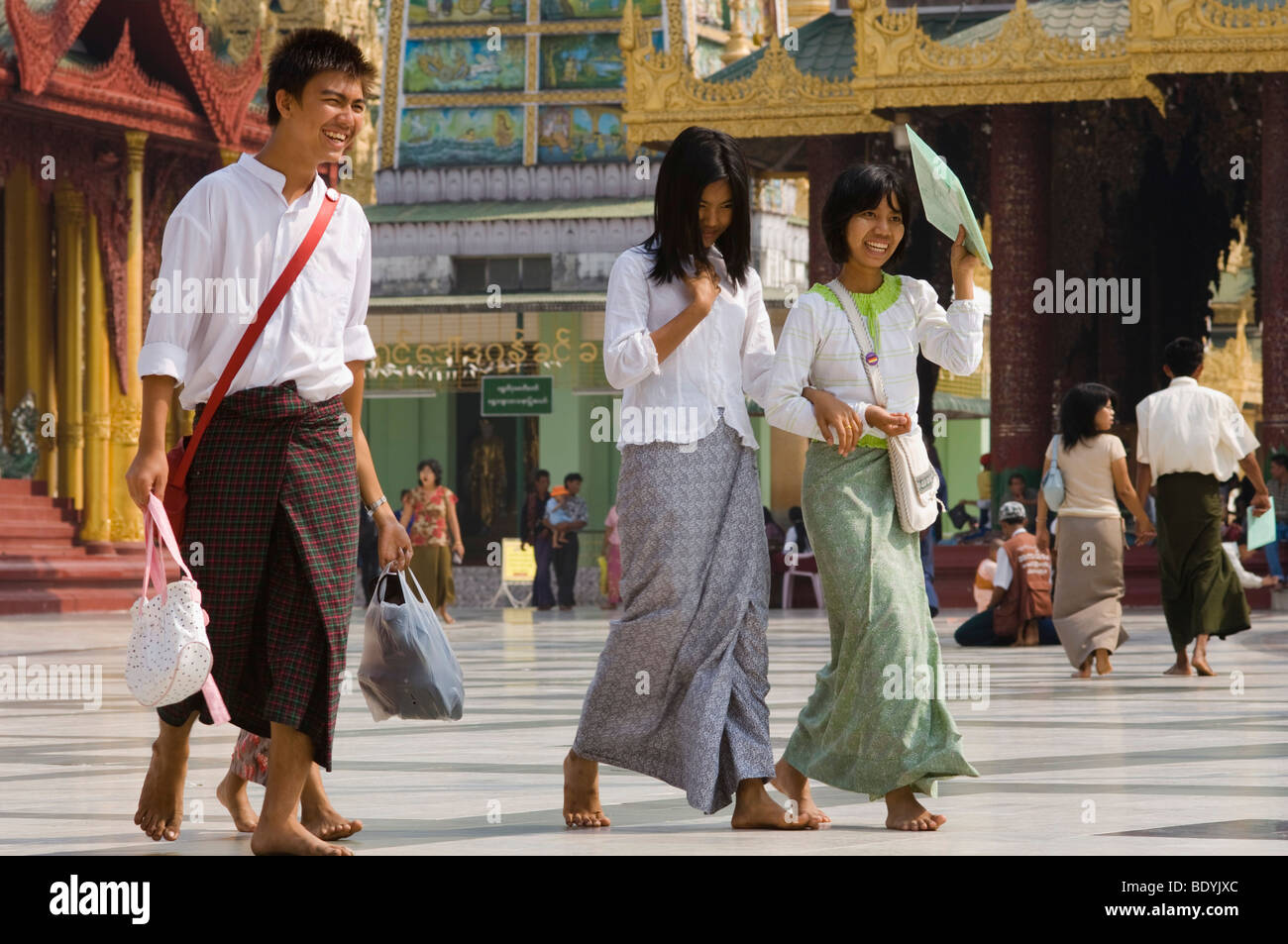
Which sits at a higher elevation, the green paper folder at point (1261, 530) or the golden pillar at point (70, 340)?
the golden pillar at point (70, 340)

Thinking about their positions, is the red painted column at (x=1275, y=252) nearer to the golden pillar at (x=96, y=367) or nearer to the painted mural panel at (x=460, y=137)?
the golden pillar at (x=96, y=367)

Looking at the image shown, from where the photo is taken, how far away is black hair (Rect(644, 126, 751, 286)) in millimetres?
5855

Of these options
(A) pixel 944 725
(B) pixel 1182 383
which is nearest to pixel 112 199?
(B) pixel 1182 383

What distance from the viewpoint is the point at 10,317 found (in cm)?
2481

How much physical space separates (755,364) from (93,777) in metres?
2.34

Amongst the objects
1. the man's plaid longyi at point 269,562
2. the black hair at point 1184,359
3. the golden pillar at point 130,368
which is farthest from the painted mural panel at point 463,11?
the man's plaid longyi at point 269,562

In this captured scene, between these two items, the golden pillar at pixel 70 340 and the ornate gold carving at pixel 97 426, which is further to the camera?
the ornate gold carving at pixel 97 426

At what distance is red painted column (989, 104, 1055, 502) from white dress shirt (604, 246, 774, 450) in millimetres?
17073

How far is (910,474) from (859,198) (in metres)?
0.73

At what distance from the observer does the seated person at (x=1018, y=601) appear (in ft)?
49.4

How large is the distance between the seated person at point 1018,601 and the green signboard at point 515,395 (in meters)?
15.6

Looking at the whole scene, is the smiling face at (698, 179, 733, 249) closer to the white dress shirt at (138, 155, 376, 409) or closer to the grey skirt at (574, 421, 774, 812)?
the grey skirt at (574, 421, 774, 812)

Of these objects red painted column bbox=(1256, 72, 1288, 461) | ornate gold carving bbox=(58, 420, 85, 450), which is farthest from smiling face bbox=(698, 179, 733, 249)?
ornate gold carving bbox=(58, 420, 85, 450)

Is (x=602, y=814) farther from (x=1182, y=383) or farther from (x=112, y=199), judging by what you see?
(x=112, y=199)
